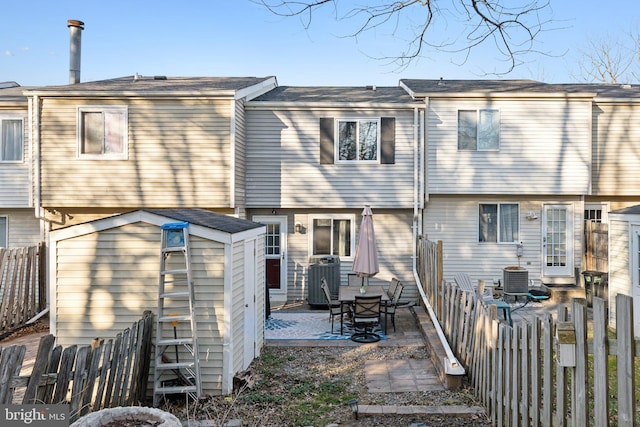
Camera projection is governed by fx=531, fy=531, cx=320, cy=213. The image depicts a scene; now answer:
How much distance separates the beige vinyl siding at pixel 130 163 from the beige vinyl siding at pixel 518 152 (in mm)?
6971

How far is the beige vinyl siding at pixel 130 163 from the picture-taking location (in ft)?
46.3

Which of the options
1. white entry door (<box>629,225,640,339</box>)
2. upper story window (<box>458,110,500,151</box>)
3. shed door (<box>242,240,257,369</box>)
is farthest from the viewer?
upper story window (<box>458,110,500,151</box>)

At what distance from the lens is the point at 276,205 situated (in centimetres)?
1506

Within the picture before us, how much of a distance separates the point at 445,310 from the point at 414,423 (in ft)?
11.9

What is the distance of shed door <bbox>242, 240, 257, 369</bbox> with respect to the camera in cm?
874

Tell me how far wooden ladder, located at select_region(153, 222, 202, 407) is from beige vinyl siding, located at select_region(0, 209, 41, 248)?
1000 centimetres

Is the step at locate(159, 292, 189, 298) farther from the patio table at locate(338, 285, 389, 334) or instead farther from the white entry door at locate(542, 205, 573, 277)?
the white entry door at locate(542, 205, 573, 277)

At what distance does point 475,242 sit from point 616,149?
4.99m

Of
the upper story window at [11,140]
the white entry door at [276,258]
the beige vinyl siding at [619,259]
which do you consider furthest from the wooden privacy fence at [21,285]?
the beige vinyl siding at [619,259]

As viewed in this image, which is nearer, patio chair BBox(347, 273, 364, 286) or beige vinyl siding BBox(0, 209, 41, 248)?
patio chair BBox(347, 273, 364, 286)

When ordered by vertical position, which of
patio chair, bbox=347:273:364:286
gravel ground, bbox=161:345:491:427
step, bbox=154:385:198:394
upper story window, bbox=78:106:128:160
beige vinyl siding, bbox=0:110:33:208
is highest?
upper story window, bbox=78:106:128:160

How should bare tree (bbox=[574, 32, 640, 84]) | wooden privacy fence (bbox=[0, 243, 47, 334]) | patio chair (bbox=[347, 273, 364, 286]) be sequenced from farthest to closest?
bare tree (bbox=[574, 32, 640, 84]), patio chair (bbox=[347, 273, 364, 286]), wooden privacy fence (bbox=[0, 243, 47, 334])

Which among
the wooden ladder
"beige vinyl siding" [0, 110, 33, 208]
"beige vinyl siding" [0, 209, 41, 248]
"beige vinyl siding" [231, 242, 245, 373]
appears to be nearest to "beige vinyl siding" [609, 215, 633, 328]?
"beige vinyl siding" [231, 242, 245, 373]

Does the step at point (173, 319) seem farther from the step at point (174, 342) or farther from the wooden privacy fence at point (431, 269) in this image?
the wooden privacy fence at point (431, 269)
